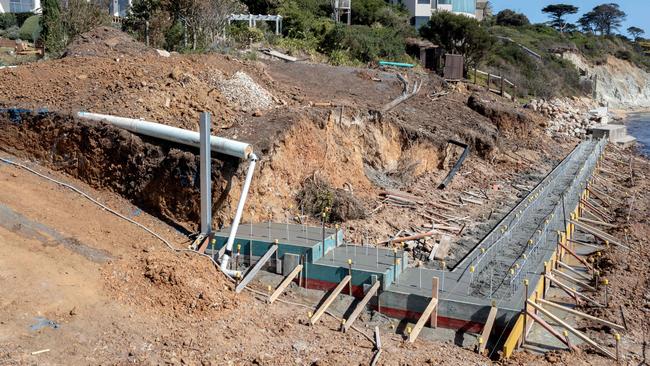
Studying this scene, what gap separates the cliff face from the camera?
68.8 m

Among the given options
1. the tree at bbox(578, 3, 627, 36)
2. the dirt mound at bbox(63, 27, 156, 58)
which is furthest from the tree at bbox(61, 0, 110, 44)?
the tree at bbox(578, 3, 627, 36)

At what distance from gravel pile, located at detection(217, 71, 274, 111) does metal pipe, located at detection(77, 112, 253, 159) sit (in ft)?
11.0

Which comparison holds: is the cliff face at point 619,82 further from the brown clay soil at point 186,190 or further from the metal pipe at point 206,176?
the metal pipe at point 206,176

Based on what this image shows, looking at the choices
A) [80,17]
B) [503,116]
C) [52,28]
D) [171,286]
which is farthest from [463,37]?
[171,286]

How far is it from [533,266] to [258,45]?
2234cm

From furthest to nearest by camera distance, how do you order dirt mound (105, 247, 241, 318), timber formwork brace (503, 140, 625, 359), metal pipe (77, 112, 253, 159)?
metal pipe (77, 112, 253, 159), dirt mound (105, 247, 241, 318), timber formwork brace (503, 140, 625, 359)

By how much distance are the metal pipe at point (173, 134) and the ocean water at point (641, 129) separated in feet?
99.7

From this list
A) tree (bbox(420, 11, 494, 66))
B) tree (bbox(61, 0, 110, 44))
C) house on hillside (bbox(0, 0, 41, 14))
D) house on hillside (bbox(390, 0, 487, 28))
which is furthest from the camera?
house on hillside (bbox(390, 0, 487, 28))

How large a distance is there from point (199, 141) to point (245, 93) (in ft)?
14.6

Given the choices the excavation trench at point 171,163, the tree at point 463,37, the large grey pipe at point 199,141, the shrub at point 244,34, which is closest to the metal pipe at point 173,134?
the large grey pipe at point 199,141

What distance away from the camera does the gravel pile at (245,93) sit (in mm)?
18219

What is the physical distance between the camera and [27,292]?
11.0m

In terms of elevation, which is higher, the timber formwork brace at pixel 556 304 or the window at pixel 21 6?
the window at pixel 21 6

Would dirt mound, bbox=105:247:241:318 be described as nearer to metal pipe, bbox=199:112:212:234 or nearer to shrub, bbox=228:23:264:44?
metal pipe, bbox=199:112:212:234
